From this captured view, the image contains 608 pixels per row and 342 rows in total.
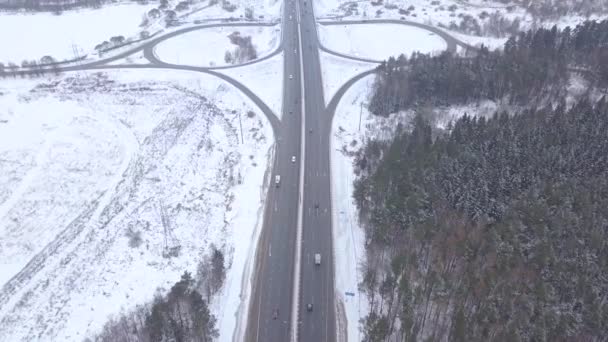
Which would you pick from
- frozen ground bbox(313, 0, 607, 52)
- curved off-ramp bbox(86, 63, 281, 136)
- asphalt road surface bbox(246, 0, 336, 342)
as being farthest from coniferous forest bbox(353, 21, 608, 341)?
frozen ground bbox(313, 0, 607, 52)

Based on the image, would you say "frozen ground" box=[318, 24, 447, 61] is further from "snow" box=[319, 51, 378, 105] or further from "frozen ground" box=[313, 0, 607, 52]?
"frozen ground" box=[313, 0, 607, 52]

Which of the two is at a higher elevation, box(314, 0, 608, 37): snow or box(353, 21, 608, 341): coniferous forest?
box(314, 0, 608, 37): snow

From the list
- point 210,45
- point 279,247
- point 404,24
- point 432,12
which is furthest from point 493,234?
point 432,12

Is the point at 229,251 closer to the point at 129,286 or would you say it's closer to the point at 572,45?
the point at 129,286

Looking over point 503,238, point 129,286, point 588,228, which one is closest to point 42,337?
point 129,286

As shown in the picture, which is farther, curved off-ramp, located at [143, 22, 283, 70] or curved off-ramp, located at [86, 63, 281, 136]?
curved off-ramp, located at [143, 22, 283, 70]

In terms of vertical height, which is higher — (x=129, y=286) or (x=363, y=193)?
(x=363, y=193)

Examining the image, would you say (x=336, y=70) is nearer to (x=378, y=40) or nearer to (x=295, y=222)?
(x=378, y=40)
